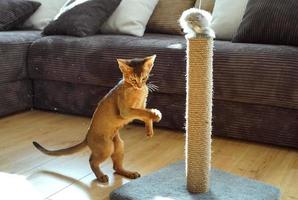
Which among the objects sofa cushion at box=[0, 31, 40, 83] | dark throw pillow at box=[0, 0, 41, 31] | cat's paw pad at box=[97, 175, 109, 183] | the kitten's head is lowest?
cat's paw pad at box=[97, 175, 109, 183]

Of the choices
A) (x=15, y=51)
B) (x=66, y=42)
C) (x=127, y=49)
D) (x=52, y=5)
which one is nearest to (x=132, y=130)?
(x=127, y=49)

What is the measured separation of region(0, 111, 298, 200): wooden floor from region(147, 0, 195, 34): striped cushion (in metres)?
0.76

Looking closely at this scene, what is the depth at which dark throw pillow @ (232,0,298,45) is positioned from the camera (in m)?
1.94

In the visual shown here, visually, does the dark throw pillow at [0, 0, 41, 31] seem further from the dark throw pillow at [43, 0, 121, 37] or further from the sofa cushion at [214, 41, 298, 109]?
the sofa cushion at [214, 41, 298, 109]

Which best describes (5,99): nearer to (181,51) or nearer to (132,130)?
(132,130)

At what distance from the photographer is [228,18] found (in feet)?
7.65

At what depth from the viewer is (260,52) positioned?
183cm

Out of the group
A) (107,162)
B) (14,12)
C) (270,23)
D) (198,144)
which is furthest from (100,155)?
(14,12)

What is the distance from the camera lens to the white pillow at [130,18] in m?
2.52

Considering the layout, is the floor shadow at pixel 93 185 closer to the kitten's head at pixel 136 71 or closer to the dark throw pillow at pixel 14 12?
the kitten's head at pixel 136 71

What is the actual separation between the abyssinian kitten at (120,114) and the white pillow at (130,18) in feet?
3.49

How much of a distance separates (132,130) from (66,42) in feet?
2.08

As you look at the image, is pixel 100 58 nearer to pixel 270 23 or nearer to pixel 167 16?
pixel 167 16

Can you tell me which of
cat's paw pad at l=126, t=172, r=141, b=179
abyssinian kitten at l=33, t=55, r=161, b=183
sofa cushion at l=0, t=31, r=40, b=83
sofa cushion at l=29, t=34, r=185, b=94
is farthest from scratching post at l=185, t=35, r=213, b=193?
sofa cushion at l=0, t=31, r=40, b=83
